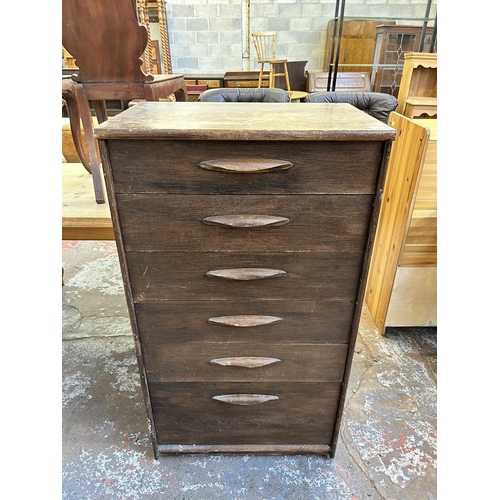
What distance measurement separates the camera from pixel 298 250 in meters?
0.76

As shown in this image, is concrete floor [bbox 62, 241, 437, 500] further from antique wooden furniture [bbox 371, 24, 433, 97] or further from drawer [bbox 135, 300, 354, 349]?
antique wooden furniture [bbox 371, 24, 433, 97]

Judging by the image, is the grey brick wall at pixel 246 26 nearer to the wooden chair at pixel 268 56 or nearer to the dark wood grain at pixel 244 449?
Result: the wooden chair at pixel 268 56

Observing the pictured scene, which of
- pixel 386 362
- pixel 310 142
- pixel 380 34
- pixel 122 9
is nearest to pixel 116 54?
pixel 122 9

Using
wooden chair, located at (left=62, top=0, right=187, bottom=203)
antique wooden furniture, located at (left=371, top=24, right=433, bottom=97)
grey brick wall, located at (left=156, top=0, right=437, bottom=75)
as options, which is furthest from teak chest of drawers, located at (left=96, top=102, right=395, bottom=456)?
grey brick wall, located at (left=156, top=0, right=437, bottom=75)

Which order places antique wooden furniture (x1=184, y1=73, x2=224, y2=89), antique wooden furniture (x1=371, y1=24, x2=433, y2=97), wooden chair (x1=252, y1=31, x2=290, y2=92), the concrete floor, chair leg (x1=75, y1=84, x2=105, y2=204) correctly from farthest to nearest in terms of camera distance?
antique wooden furniture (x1=184, y1=73, x2=224, y2=89) < wooden chair (x1=252, y1=31, x2=290, y2=92) < antique wooden furniture (x1=371, y1=24, x2=433, y2=97) < chair leg (x1=75, y1=84, x2=105, y2=204) < the concrete floor

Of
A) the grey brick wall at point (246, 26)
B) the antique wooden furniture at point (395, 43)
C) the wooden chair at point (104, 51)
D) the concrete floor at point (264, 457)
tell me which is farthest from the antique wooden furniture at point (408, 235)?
the grey brick wall at point (246, 26)

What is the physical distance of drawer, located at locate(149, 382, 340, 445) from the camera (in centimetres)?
95

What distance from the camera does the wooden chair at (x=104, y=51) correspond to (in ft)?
3.40

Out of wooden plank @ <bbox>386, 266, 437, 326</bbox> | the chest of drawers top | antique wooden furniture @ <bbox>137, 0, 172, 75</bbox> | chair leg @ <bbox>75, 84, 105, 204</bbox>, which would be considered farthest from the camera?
antique wooden furniture @ <bbox>137, 0, 172, 75</bbox>

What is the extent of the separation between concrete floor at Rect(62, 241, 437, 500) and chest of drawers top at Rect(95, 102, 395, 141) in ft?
3.04

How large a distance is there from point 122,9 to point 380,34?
13.0ft

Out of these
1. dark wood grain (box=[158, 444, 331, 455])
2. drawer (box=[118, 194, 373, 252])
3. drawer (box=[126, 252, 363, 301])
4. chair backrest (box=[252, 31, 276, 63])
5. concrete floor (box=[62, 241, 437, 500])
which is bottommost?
concrete floor (box=[62, 241, 437, 500])

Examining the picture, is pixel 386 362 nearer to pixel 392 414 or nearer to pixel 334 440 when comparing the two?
pixel 392 414

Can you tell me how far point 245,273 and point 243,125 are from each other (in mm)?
301
